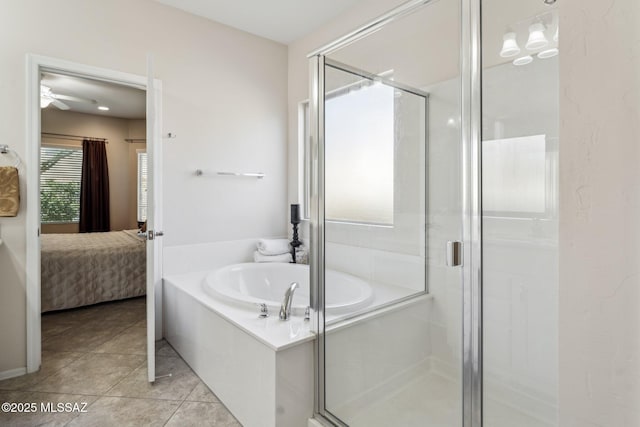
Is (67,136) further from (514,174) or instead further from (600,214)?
(600,214)

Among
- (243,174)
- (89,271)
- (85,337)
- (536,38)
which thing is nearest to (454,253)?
(536,38)

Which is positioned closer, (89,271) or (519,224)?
(519,224)

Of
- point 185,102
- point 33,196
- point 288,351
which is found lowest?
point 288,351

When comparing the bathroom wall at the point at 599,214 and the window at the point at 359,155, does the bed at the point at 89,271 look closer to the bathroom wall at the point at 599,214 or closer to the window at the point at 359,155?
the window at the point at 359,155

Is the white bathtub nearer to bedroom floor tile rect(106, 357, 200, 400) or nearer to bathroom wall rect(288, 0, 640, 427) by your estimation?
bedroom floor tile rect(106, 357, 200, 400)

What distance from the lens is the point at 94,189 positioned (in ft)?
19.8

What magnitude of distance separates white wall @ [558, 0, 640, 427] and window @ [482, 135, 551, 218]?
494 mm

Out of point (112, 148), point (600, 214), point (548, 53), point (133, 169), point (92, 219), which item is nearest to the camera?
point (600, 214)

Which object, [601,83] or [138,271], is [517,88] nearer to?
[601,83]

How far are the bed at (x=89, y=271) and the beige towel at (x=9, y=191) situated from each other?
1.53 metres

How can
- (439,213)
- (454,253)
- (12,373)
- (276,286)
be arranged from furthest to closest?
1. (276,286)
2. (12,373)
3. (439,213)
4. (454,253)

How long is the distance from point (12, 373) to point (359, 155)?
263 cm

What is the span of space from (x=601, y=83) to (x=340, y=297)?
147 centimetres

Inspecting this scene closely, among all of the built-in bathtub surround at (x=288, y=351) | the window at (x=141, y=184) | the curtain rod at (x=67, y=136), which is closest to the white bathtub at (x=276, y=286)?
the built-in bathtub surround at (x=288, y=351)
